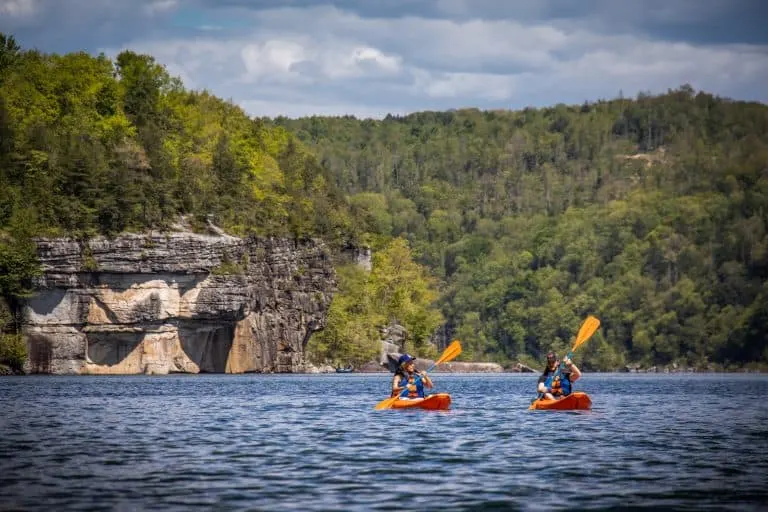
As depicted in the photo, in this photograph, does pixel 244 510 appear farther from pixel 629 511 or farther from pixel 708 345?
pixel 708 345

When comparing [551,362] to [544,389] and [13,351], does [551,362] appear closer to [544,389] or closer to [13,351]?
[544,389]

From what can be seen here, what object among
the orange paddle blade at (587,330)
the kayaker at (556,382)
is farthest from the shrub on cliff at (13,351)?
the kayaker at (556,382)

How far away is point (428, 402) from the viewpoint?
47.2 metres

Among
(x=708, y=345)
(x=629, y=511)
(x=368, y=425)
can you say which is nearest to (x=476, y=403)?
(x=368, y=425)

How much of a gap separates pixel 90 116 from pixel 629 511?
10725 centimetres

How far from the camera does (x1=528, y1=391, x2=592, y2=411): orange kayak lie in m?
46.8

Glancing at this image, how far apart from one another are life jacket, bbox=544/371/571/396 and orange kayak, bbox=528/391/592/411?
461mm

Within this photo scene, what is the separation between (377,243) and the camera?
16338 cm

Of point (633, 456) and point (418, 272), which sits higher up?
point (418, 272)

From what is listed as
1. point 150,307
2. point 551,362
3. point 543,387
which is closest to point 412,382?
point 543,387

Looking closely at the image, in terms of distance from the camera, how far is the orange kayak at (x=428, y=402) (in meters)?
47.2

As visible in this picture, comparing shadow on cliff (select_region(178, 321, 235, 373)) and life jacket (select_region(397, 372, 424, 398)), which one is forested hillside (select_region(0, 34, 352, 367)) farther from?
life jacket (select_region(397, 372, 424, 398))

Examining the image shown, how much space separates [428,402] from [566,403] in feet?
17.0

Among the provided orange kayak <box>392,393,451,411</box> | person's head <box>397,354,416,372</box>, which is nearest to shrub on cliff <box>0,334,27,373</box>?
orange kayak <box>392,393,451,411</box>
